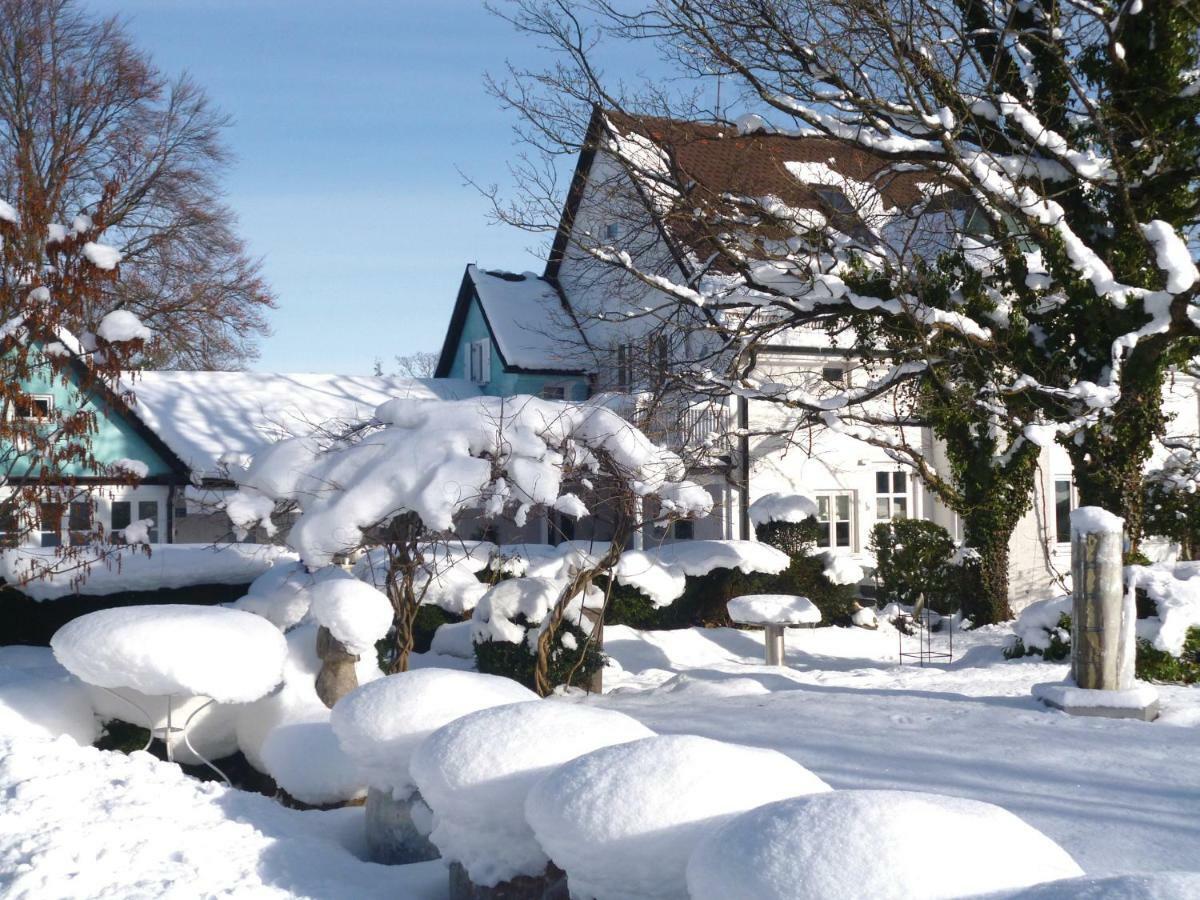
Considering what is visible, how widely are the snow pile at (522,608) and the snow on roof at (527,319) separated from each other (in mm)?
13456

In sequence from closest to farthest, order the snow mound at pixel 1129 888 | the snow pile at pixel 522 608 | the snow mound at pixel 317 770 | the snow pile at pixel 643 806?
the snow mound at pixel 1129 888, the snow pile at pixel 643 806, the snow mound at pixel 317 770, the snow pile at pixel 522 608

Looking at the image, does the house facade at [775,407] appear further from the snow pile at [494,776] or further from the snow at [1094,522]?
the snow pile at [494,776]

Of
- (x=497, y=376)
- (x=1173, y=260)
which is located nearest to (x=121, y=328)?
(x=1173, y=260)

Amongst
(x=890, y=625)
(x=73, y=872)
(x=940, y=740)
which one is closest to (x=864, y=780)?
(x=940, y=740)

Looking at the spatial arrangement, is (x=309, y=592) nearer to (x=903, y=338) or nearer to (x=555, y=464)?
(x=555, y=464)

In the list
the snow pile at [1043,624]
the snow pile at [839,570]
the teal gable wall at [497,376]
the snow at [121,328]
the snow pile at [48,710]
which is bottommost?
the snow pile at [48,710]

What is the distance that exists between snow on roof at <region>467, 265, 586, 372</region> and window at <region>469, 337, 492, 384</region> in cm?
102

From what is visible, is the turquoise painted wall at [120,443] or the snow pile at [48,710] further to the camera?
the turquoise painted wall at [120,443]

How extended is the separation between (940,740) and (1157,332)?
633 cm

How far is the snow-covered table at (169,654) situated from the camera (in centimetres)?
826

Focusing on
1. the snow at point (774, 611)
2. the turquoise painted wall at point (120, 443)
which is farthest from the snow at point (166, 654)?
the turquoise painted wall at point (120, 443)

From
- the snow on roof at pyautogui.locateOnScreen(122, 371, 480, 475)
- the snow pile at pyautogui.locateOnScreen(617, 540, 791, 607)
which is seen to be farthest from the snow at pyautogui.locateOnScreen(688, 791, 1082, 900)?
the snow on roof at pyautogui.locateOnScreen(122, 371, 480, 475)

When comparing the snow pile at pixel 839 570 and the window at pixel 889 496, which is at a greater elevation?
the window at pixel 889 496

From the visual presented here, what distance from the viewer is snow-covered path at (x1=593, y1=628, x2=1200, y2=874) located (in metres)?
6.46
